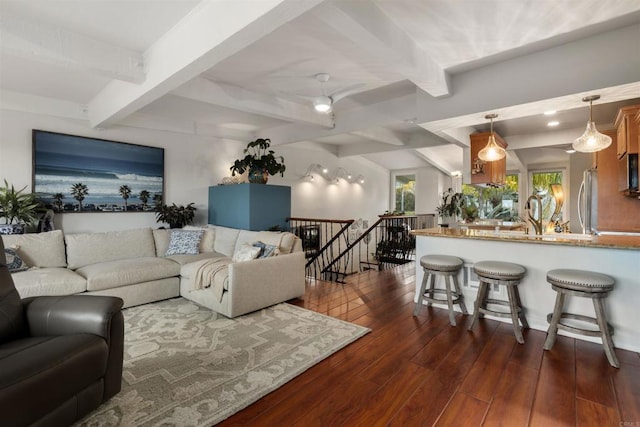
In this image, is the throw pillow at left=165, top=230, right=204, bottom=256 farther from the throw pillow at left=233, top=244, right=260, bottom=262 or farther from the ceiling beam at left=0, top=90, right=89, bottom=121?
the ceiling beam at left=0, top=90, right=89, bottom=121

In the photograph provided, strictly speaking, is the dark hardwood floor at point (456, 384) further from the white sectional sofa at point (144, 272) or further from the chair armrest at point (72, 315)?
the white sectional sofa at point (144, 272)

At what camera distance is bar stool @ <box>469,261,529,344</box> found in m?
2.75

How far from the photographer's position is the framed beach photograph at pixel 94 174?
397 centimetres

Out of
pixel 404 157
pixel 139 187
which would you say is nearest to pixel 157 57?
pixel 139 187

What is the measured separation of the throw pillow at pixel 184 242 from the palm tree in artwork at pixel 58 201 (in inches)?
55.1

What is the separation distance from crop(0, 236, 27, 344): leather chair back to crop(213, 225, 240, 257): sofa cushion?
8.68ft

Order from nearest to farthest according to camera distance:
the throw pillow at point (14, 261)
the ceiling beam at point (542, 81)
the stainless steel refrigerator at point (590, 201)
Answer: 1. the ceiling beam at point (542, 81)
2. the throw pillow at point (14, 261)
3. the stainless steel refrigerator at point (590, 201)

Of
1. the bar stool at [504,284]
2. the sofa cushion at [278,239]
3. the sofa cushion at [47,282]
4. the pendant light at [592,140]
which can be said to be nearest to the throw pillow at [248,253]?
the sofa cushion at [278,239]

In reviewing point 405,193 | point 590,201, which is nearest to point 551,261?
point 590,201

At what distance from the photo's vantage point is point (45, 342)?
164cm

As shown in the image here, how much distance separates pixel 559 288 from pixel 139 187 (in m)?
5.34

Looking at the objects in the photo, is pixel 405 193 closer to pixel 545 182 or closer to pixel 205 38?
pixel 545 182

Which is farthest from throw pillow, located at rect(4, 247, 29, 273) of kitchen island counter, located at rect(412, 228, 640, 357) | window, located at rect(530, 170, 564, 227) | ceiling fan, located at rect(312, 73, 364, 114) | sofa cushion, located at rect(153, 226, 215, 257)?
window, located at rect(530, 170, 564, 227)

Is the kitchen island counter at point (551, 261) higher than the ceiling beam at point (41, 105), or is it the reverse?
the ceiling beam at point (41, 105)
